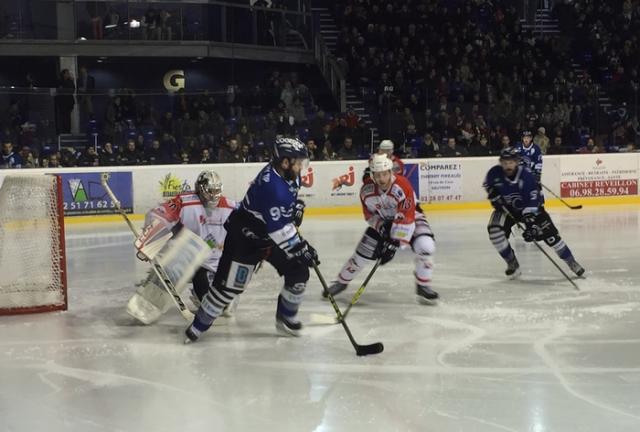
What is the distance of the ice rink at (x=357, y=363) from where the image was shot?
12.1ft

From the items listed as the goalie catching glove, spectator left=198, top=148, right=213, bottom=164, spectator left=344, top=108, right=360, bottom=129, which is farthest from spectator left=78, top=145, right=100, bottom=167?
the goalie catching glove

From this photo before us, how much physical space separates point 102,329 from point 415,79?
36.7 ft

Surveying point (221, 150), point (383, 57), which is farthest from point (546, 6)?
point (221, 150)

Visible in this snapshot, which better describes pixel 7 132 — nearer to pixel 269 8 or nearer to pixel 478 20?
pixel 269 8

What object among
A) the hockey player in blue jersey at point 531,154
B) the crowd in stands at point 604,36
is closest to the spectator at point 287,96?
the hockey player in blue jersey at point 531,154

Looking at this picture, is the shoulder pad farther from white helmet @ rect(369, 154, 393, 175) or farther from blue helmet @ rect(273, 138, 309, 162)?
blue helmet @ rect(273, 138, 309, 162)

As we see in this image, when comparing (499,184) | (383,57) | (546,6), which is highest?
(546,6)

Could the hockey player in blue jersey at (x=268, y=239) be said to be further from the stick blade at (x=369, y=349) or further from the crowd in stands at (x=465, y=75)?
the crowd in stands at (x=465, y=75)

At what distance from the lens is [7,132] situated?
457 inches

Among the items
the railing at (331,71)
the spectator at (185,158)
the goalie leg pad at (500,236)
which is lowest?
the goalie leg pad at (500,236)

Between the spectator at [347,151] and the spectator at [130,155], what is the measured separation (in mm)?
2881

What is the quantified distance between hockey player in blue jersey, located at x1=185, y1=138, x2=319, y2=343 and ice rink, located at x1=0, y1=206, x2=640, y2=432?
1.00 feet

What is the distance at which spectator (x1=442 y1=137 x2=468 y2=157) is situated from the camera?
42.3 feet

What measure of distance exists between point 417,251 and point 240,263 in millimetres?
1748
